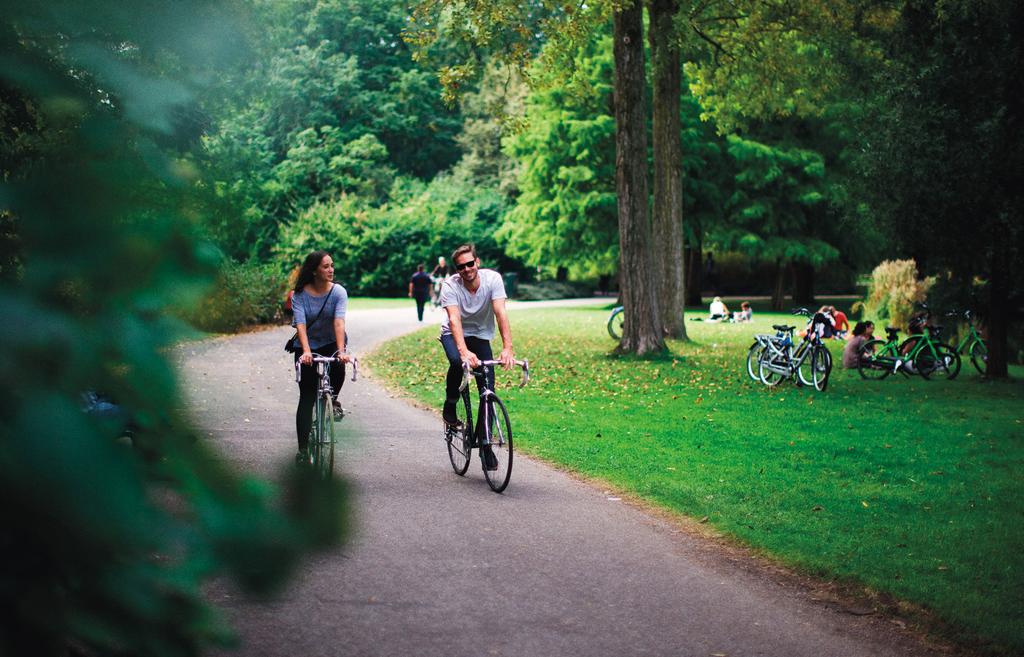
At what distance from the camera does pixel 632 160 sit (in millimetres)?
19547

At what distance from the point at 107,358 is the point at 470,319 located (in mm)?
7911

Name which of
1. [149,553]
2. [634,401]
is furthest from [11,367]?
[634,401]

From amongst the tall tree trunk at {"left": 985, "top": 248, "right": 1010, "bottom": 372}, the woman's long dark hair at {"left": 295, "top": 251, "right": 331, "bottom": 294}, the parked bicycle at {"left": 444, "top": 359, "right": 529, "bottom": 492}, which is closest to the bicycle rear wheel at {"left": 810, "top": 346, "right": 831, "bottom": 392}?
the tall tree trunk at {"left": 985, "top": 248, "right": 1010, "bottom": 372}

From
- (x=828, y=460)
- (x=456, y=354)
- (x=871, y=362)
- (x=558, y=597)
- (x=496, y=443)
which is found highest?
(x=456, y=354)

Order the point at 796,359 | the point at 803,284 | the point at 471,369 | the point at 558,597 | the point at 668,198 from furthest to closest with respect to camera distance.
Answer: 1. the point at 803,284
2. the point at 668,198
3. the point at 796,359
4. the point at 471,369
5. the point at 558,597

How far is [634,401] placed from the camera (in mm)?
14484

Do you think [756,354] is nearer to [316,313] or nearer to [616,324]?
[616,324]

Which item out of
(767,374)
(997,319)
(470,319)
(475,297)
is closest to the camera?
(475,297)

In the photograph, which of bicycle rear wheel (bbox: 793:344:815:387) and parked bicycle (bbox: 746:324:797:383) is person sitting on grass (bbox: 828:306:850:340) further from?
bicycle rear wheel (bbox: 793:344:815:387)

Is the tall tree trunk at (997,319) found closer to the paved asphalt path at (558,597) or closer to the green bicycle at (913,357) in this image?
the green bicycle at (913,357)

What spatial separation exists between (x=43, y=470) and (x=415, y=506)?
6811 mm

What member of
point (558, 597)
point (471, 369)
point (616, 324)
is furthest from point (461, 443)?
point (616, 324)

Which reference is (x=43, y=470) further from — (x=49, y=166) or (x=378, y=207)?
(x=378, y=207)

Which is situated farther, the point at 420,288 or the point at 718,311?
the point at 718,311
